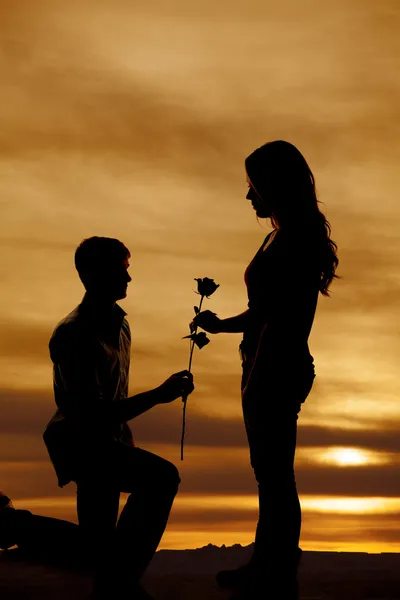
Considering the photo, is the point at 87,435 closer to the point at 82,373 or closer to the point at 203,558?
the point at 82,373

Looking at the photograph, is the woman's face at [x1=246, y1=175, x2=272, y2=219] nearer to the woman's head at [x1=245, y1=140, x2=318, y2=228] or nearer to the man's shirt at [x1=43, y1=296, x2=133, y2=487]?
the woman's head at [x1=245, y1=140, x2=318, y2=228]

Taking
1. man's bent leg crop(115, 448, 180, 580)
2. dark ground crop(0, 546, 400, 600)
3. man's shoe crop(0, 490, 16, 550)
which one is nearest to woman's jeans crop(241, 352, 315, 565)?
dark ground crop(0, 546, 400, 600)

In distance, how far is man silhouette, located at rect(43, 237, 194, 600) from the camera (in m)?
6.38

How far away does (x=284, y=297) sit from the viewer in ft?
20.5

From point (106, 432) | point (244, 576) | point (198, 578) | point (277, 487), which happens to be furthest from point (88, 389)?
point (198, 578)

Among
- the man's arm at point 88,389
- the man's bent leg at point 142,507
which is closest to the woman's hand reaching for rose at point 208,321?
the man's arm at point 88,389

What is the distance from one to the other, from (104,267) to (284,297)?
4.82 feet

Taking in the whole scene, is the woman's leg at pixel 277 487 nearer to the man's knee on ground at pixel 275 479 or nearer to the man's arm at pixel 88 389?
the man's knee on ground at pixel 275 479

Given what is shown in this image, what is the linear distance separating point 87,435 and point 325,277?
6.79 ft

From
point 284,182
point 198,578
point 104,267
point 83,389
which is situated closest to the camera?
point 284,182

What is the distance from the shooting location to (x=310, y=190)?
6426 mm

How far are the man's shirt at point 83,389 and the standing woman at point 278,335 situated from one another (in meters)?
0.82

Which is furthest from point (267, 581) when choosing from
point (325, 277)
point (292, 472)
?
point (325, 277)

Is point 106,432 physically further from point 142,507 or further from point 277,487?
point 277,487
